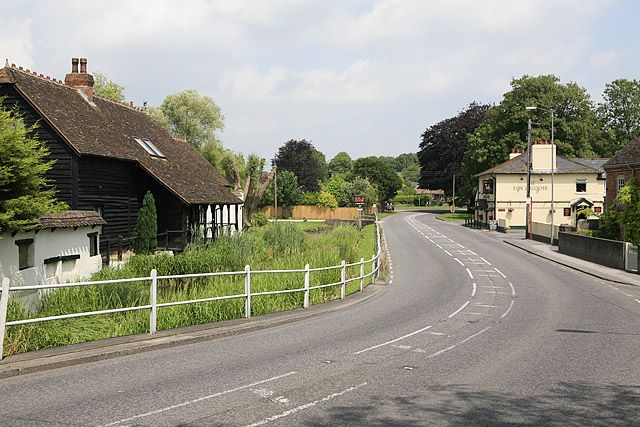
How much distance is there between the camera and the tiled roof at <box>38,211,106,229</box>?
19.4 meters

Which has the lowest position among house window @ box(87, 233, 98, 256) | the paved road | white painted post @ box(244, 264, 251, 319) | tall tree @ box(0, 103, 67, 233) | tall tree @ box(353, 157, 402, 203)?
the paved road

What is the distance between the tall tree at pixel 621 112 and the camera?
317 ft

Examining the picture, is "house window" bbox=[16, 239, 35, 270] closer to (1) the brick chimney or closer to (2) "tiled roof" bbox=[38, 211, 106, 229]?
(2) "tiled roof" bbox=[38, 211, 106, 229]

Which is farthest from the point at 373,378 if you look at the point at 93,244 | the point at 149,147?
the point at 149,147

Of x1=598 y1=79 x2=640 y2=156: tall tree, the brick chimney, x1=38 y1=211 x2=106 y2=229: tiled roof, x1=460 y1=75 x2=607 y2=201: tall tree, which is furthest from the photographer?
x1=598 y1=79 x2=640 y2=156: tall tree

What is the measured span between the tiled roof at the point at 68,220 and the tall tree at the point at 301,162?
95659mm

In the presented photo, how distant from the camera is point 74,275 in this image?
70.1 feet

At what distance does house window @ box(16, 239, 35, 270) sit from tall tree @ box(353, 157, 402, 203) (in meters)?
110

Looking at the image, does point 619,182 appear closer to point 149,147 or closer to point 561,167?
point 561,167

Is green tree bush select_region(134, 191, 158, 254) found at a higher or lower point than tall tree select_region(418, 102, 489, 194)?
lower

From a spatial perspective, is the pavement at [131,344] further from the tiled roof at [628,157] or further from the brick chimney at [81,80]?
the tiled roof at [628,157]

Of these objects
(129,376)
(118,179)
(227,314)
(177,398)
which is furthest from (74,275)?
(177,398)

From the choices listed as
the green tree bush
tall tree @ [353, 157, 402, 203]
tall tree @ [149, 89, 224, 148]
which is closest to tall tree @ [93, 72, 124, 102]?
tall tree @ [149, 89, 224, 148]

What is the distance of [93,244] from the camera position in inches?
933
